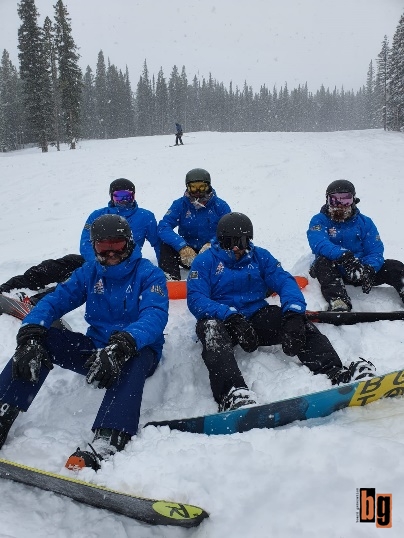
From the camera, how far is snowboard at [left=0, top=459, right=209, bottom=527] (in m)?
2.07

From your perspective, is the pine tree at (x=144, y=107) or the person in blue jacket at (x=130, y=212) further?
the pine tree at (x=144, y=107)

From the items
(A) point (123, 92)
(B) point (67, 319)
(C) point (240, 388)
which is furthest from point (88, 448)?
(A) point (123, 92)

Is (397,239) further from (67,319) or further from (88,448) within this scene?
(88,448)

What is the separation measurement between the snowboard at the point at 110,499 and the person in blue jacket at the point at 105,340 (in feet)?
0.53

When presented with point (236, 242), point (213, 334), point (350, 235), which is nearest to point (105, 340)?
point (213, 334)

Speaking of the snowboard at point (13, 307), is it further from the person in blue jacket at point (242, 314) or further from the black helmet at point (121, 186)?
the black helmet at point (121, 186)

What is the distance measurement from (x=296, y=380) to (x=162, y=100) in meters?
76.8

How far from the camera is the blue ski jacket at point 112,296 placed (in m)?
3.30

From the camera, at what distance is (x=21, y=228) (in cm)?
1163

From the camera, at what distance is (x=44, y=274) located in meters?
5.56

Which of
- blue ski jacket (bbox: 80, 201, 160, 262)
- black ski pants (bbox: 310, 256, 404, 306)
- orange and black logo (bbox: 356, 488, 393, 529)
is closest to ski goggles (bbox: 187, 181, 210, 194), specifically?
blue ski jacket (bbox: 80, 201, 160, 262)

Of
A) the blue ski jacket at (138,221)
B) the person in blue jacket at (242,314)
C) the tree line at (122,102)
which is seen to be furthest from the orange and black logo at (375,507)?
the tree line at (122,102)

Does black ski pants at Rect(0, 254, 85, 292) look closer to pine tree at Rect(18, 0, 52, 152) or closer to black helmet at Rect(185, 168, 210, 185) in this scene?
black helmet at Rect(185, 168, 210, 185)

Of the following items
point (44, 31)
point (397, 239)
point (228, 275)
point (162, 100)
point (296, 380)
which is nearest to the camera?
point (296, 380)
